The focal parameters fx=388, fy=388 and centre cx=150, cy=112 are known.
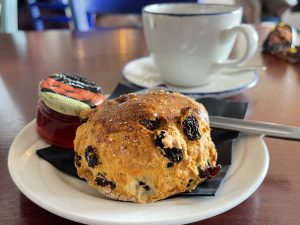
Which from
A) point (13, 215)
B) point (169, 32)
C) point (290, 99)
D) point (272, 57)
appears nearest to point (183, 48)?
point (169, 32)

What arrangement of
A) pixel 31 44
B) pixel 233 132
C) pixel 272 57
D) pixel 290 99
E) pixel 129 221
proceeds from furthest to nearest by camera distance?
pixel 31 44, pixel 272 57, pixel 290 99, pixel 233 132, pixel 129 221

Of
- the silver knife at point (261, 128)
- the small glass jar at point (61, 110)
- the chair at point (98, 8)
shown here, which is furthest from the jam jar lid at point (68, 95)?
the chair at point (98, 8)

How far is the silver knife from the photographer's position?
0.49 meters

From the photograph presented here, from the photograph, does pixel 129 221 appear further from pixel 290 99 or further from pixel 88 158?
pixel 290 99

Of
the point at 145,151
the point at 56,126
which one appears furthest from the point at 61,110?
the point at 145,151

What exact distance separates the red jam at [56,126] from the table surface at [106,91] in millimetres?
62

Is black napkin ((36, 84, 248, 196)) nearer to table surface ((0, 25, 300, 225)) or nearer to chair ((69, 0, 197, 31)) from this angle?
table surface ((0, 25, 300, 225))

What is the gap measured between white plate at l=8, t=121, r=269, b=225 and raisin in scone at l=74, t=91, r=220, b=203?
0.01 m

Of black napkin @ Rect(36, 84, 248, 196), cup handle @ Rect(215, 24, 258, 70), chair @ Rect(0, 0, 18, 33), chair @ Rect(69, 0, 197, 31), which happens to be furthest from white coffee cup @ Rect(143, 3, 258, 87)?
chair @ Rect(0, 0, 18, 33)

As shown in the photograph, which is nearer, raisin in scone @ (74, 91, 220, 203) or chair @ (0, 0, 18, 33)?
raisin in scone @ (74, 91, 220, 203)

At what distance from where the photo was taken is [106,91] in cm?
72

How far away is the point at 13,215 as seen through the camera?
15.3 inches

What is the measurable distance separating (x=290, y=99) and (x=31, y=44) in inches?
27.8

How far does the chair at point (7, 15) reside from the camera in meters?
1.36
